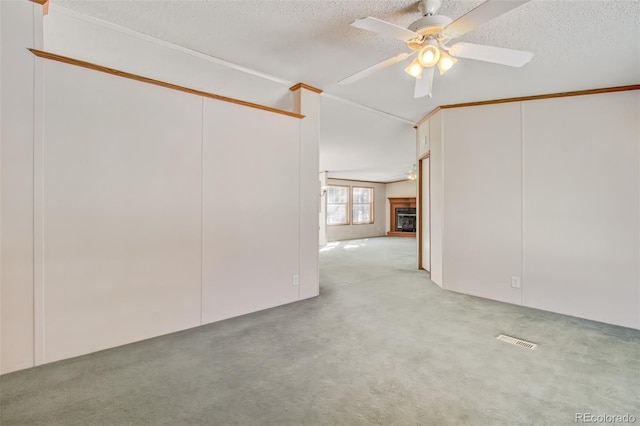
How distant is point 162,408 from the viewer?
171 cm

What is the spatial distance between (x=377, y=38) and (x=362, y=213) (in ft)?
31.9

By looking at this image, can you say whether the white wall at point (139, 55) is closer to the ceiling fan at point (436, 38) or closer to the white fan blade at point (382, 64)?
the white fan blade at point (382, 64)

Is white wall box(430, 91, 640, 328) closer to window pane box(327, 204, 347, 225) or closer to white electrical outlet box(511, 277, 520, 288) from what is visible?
white electrical outlet box(511, 277, 520, 288)

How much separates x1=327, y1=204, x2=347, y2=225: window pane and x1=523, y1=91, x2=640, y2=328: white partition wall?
7.44 metres

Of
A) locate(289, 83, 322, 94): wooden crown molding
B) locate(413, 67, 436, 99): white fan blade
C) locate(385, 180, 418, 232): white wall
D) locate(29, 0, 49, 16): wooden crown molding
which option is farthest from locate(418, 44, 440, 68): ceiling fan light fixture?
locate(385, 180, 418, 232): white wall

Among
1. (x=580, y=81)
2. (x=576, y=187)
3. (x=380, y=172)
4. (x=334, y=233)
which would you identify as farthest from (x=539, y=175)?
(x=334, y=233)

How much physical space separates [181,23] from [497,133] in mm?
3766

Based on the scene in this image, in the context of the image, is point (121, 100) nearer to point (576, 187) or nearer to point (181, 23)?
point (181, 23)

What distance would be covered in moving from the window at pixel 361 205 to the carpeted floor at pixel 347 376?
8.49m

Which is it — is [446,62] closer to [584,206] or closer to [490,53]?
[490,53]

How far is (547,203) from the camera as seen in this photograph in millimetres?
3473

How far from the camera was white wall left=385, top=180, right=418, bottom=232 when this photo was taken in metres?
11.9

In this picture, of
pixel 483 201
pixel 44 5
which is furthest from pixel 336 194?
pixel 44 5

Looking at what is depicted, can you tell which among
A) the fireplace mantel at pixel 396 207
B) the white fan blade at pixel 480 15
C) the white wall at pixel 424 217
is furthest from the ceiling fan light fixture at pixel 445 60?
the fireplace mantel at pixel 396 207
